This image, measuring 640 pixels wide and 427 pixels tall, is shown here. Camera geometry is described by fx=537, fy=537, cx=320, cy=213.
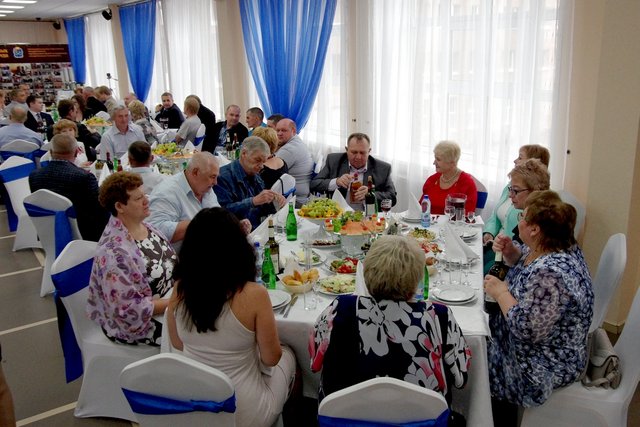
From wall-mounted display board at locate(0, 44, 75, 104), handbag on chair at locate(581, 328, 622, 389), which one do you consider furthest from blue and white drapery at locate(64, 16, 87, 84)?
handbag on chair at locate(581, 328, 622, 389)

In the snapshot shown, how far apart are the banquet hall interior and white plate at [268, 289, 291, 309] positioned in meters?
0.61

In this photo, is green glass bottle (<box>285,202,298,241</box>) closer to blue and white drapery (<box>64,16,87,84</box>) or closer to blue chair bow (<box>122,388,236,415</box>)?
blue chair bow (<box>122,388,236,415</box>)

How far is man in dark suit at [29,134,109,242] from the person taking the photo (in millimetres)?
4062

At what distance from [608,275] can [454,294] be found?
751 mm

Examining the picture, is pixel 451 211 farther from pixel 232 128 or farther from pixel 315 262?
pixel 232 128

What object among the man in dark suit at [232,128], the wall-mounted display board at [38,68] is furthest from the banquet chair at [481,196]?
the wall-mounted display board at [38,68]

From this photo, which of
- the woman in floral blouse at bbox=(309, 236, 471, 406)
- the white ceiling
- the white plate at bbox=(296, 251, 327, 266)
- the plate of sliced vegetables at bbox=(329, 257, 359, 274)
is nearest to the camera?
the woman in floral blouse at bbox=(309, 236, 471, 406)

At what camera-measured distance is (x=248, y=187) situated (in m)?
3.79

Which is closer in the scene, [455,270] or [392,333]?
[392,333]

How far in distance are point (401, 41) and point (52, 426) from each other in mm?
4065

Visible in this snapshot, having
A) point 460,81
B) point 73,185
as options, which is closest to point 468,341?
point 460,81

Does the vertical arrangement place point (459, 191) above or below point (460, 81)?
below

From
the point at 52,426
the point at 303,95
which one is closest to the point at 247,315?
the point at 52,426

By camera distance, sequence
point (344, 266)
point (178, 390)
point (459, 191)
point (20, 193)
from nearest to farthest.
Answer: point (178, 390) → point (344, 266) → point (459, 191) → point (20, 193)
